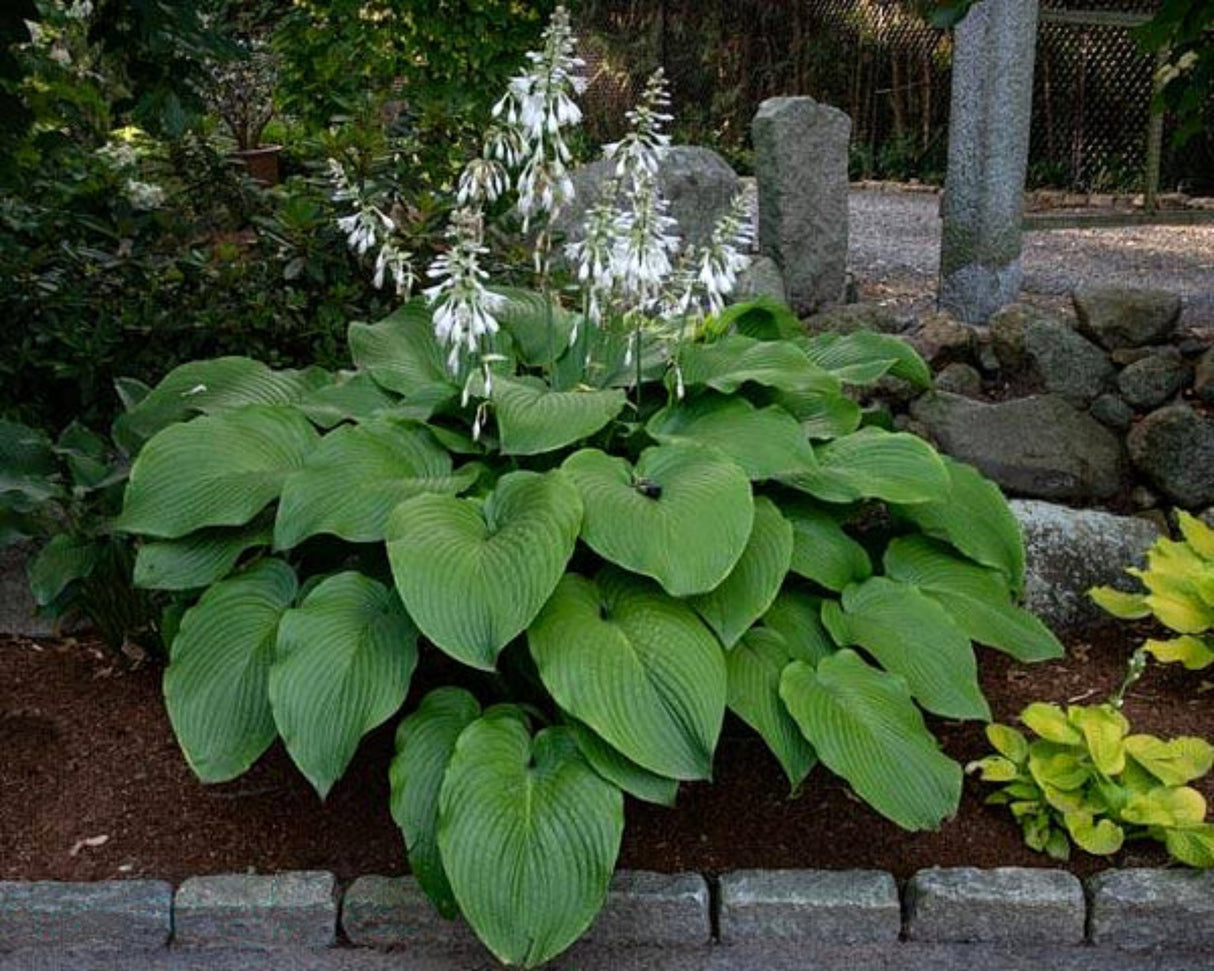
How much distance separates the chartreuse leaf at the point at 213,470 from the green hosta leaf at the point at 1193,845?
1885mm

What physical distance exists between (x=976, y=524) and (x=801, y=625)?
556 millimetres

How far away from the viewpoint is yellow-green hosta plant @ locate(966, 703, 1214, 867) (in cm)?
→ 296

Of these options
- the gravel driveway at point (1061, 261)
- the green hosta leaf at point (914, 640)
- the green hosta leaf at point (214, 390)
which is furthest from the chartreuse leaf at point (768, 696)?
the gravel driveway at point (1061, 261)

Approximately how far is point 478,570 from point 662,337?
1.04m

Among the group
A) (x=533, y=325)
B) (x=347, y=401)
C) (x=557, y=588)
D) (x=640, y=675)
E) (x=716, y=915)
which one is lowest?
(x=716, y=915)

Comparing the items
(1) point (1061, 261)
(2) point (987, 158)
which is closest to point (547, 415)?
(2) point (987, 158)

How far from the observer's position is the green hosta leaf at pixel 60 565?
3.48 m

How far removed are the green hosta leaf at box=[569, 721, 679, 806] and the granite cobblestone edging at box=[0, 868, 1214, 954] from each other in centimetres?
23

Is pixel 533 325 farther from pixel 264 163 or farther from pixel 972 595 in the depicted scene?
pixel 264 163

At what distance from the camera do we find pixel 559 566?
2.82 meters

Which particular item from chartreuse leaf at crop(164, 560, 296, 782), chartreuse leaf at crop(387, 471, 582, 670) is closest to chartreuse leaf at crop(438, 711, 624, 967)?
chartreuse leaf at crop(387, 471, 582, 670)

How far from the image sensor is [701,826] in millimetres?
3123

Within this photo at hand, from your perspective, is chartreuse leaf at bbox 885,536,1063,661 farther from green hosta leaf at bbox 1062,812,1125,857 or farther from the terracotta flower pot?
the terracotta flower pot

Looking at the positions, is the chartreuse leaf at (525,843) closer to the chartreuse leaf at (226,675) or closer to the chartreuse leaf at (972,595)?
the chartreuse leaf at (226,675)
